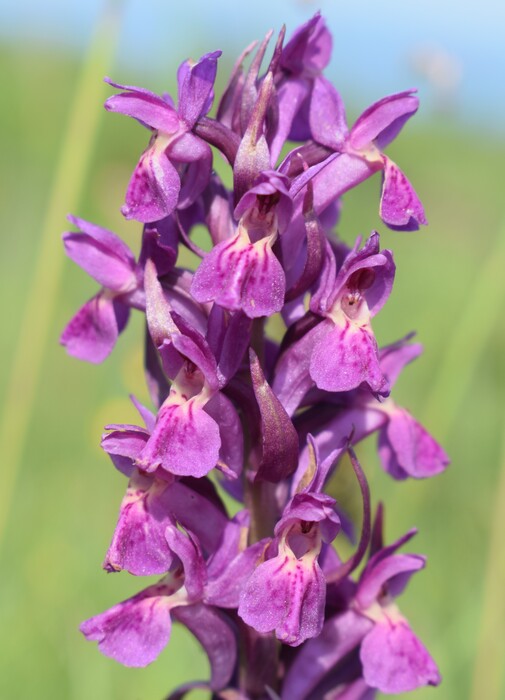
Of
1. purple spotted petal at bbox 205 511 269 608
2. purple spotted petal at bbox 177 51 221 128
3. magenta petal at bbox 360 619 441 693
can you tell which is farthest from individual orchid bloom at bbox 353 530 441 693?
purple spotted petal at bbox 177 51 221 128

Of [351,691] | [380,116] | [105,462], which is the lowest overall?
[105,462]

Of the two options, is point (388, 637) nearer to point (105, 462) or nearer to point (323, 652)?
point (323, 652)

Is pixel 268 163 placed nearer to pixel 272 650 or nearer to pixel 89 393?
pixel 272 650

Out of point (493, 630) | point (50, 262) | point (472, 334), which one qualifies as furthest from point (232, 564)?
point (472, 334)

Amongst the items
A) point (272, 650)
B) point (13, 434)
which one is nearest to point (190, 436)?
point (272, 650)

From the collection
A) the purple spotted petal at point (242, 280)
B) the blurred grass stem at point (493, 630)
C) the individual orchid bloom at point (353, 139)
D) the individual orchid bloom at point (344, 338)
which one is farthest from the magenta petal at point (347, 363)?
the blurred grass stem at point (493, 630)

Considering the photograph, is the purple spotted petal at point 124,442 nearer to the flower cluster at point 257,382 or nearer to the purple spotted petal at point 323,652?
the flower cluster at point 257,382
